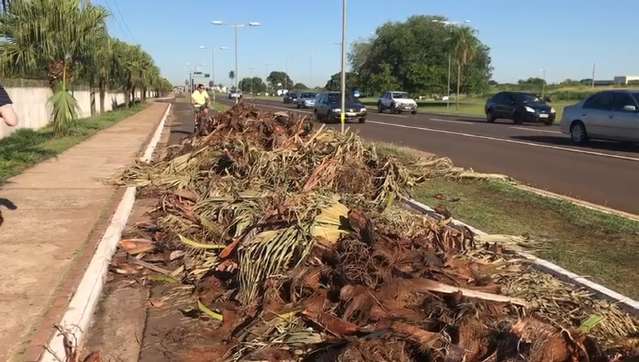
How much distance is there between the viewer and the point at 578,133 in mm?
19578

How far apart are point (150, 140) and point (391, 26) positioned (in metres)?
75.3

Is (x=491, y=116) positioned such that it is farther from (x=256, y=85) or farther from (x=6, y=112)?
(x=256, y=85)

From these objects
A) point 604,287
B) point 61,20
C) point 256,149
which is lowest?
point 604,287

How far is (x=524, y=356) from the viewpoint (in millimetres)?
3584

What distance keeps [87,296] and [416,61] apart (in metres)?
78.5

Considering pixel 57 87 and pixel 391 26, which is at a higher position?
pixel 391 26

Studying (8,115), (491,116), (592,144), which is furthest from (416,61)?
(8,115)

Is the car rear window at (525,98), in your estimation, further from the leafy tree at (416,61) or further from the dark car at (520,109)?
the leafy tree at (416,61)

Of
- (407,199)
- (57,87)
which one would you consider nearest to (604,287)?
(407,199)

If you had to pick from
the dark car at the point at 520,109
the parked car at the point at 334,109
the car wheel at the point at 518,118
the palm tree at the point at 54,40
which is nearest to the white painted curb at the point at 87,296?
the palm tree at the point at 54,40

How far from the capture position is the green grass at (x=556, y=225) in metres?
6.00

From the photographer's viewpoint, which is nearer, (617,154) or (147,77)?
(617,154)

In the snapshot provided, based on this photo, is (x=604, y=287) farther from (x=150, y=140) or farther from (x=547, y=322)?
(x=150, y=140)

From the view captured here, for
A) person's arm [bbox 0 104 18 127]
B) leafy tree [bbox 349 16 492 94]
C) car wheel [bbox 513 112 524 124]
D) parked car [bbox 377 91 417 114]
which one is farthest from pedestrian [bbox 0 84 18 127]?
leafy tree [bbox 349 16 492 94]
